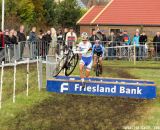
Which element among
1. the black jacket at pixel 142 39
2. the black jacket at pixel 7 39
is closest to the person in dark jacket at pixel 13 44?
the black jacket at pixel 7 39

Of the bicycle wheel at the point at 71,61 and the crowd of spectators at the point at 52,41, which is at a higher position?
the crowd of spectators at the point at 52,41

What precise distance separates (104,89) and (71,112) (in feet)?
9.34

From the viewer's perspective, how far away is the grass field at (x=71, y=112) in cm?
1181

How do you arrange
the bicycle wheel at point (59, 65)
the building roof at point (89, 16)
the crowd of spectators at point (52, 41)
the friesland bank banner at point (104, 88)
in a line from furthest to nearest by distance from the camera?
the building roof at point (89, 16) → the crowd of spectators at point (52, 41) → the bicycle wheel at point (59, 65) → the friesland bank banner at point (104, 88)

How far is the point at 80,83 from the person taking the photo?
52.8 ft

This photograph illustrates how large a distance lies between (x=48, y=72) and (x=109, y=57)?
896 cm

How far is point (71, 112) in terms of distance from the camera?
13.2 m

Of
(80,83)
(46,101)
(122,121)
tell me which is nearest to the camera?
(122,121)

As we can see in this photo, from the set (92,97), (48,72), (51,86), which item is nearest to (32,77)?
(48,72)

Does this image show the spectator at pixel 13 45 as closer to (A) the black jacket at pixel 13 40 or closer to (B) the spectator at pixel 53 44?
(A) the black jacket at pixel 13 40

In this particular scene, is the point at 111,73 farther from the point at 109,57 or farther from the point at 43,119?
the point at 43,119

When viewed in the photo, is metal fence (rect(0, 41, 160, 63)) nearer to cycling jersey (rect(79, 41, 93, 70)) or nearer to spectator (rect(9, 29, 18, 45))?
spectator (rect(9, 29, 18, 45))

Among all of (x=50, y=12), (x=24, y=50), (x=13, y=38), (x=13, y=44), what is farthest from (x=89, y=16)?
(x=13, y=44)

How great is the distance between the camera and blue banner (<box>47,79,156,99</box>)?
50.4 ft
